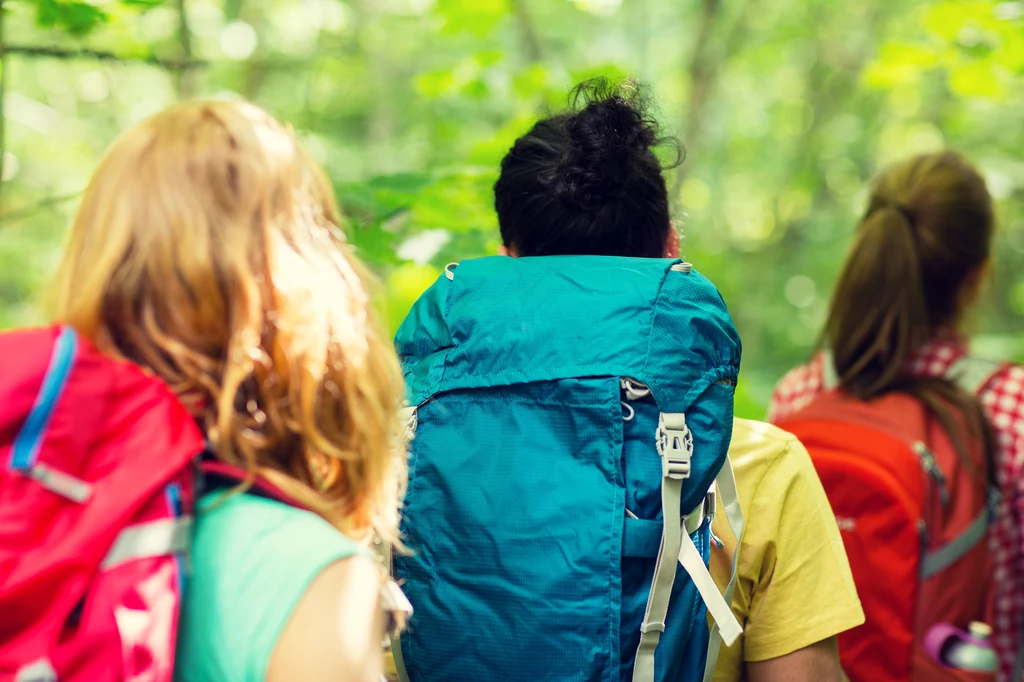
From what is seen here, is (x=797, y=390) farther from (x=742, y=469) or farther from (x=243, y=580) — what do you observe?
(x=243, y=580)

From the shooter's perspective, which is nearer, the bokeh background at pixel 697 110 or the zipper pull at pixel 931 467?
the zipper pull at pixel 931 467

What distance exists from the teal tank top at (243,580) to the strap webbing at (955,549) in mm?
1740

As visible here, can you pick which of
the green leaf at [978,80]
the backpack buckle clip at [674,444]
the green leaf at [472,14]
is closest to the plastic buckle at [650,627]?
the backpack buckle clip at [674,444]

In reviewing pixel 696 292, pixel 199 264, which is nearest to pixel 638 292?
pixel 696 292

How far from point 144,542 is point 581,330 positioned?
77 centimetres

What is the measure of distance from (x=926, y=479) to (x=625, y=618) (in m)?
1.23

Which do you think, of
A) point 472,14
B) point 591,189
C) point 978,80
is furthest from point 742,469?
point 978,80

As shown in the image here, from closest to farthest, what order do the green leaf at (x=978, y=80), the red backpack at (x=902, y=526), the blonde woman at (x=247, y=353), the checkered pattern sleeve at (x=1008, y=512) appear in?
the blonde woman at (x=247, y=353) → the red backpack at (x=902, y=526) → the checkered pattern sleeve at (x=1008, y=512) → the green leaf at (x=978, y=80)

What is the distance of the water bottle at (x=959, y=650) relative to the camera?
224 centimetres

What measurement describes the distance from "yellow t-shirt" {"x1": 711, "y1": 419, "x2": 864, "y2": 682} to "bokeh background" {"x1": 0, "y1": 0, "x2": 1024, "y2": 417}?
4.46 meters

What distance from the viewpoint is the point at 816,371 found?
110 inches

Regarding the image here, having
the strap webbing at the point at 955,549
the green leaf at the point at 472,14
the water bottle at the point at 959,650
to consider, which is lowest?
the water bottle at the point at 959,650

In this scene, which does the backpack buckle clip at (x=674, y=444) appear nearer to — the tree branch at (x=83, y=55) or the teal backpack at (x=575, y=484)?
the teal backpack at (x=575, y=484)

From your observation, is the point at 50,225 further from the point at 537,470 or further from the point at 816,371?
the point at 537,470
